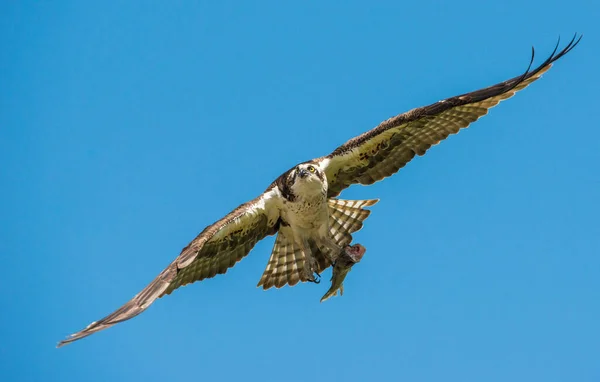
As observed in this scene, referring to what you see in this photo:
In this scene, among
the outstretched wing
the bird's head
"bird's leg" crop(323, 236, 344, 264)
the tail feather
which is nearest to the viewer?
the bird's head

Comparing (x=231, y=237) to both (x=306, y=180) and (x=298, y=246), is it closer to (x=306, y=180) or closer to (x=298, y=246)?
(x=298, y=246)

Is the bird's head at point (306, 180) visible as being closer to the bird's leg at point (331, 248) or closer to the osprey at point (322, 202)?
the osprey at point (322, 202)

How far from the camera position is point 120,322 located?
8750 millimetres

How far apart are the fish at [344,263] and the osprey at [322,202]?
1.02 metres

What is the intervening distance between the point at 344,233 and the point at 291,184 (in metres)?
1.62

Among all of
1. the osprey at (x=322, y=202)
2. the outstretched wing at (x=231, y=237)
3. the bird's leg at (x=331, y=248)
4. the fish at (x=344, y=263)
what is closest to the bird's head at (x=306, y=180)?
the osprey at (x=322, y=202)

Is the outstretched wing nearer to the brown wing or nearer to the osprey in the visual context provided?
the osprey

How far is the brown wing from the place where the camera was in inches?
470

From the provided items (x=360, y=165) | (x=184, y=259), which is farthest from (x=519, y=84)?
(x=184, y=259)

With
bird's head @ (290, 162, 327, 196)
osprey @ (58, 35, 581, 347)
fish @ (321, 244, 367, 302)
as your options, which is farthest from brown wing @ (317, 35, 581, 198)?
fish @ (321, 244, 367, 302)

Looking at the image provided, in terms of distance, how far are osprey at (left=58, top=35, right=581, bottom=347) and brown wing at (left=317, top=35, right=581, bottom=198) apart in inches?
0.5

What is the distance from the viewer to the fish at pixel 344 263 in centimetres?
1081

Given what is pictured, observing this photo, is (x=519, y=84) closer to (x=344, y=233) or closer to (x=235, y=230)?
(x=344, y=233)

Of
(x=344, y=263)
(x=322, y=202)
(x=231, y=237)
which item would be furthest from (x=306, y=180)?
(x=231, y=237)
